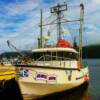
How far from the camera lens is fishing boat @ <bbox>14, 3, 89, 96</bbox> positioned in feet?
88.7

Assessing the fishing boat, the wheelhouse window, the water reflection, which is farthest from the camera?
the wheelhouse window

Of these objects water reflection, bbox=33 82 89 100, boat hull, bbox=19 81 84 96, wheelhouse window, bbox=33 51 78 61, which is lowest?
water reflection, bbox=33 82 89 100

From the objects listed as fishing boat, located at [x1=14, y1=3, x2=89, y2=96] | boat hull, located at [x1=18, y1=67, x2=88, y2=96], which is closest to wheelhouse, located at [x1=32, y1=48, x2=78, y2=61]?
fishing boat, located at [x1=14, y1=3, x2=89, y2=96]

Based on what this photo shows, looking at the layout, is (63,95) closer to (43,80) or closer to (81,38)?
(43,80)

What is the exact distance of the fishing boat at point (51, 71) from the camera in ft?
88.7

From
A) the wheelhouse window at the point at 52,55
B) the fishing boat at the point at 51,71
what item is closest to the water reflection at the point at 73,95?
the fishing boat at the point at 51,71

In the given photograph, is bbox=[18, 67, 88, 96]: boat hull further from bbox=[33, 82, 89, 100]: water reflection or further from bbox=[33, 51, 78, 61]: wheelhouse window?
bbox=[33, 51, 78, 61]: wheelhouse window

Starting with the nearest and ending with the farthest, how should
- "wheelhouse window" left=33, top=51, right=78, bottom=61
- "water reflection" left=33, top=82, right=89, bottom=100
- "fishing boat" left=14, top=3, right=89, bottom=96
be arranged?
1. "fishing boat" left=14, top=3, right=89, bottom=96
2. "water reflection" left=33, top=82, right=89, bottom=100
3. "wheelhouse window" left=33, top=51, right=78, bottom=61

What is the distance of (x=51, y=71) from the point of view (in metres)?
Result: 27.6

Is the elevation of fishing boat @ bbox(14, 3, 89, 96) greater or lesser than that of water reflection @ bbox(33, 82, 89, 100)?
greater

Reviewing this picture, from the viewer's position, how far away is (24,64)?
89.9ft

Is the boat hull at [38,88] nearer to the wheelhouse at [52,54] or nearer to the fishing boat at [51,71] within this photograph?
the fishing boat at [51,71]

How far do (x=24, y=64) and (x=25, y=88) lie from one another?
5.77 ft

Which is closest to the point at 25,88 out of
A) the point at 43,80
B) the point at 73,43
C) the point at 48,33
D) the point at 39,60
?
the point at 43,80
